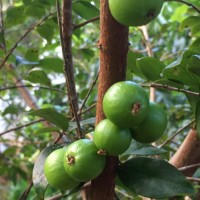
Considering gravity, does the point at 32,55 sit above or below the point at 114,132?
below

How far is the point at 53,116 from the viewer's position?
0.81 m

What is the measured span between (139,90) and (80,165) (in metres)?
0.16

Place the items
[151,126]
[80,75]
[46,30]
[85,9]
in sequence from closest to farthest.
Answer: [151,126], [85,9], [46,30], [80,75]

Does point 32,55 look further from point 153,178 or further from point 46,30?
point 153,178

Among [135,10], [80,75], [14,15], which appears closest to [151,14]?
[135,10]

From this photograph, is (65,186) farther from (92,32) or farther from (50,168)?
(92,32)

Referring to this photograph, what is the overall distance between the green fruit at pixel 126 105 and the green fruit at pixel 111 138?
0.01 m

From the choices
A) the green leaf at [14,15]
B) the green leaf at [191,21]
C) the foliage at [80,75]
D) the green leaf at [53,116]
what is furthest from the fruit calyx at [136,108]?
the green leaf at [14,15]

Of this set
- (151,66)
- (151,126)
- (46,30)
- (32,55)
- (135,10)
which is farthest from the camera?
(32,55)

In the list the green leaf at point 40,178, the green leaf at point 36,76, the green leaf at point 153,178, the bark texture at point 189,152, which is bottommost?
the bark texture at point 189,152

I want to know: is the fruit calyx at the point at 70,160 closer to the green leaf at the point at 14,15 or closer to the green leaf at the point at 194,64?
the green leaf at the point at 194,64

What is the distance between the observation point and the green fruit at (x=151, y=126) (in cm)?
61

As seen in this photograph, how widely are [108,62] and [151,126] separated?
13 centimetres

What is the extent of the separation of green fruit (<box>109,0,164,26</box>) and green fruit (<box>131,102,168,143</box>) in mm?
172
